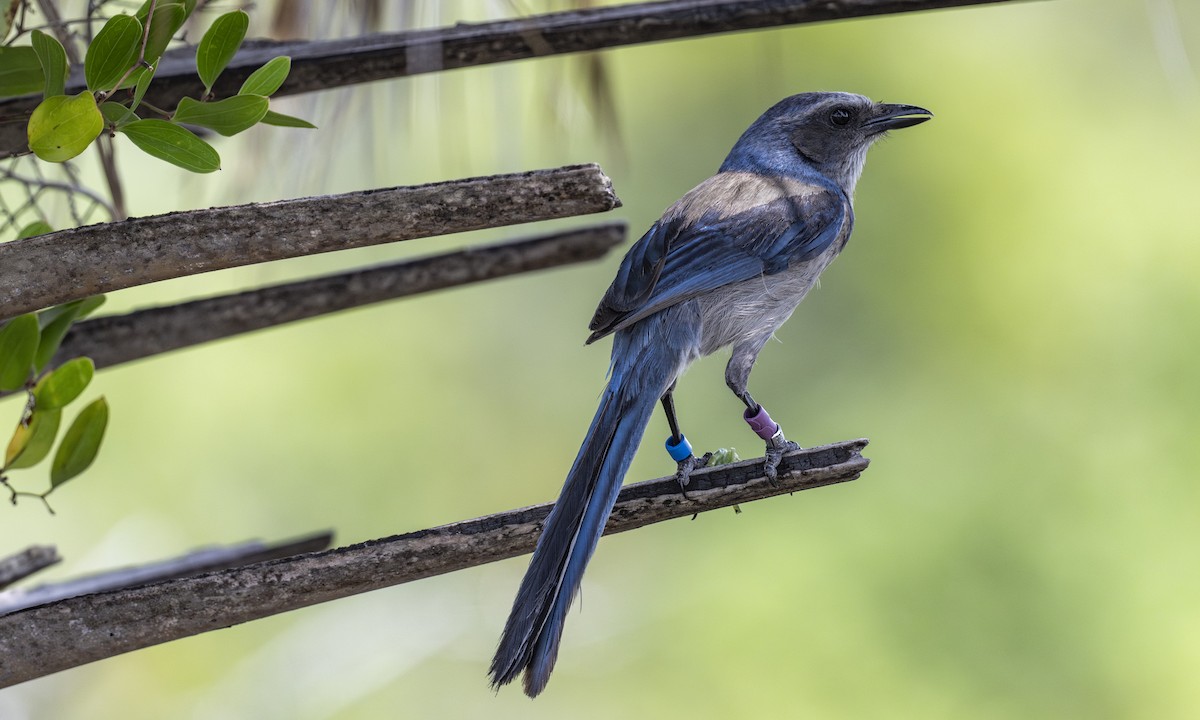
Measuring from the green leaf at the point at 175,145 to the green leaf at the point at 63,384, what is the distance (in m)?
0.25

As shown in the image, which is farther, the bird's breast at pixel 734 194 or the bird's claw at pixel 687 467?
the bird's breast at pixel 734 194

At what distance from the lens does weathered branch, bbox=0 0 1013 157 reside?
116 centimetres

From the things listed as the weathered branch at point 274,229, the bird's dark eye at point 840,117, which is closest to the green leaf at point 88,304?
the weathered branch at point 274,229

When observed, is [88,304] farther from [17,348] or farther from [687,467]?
[687,467]

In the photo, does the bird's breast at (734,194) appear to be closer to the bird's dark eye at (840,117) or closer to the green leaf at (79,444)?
the bird's dark eye at (840,117)

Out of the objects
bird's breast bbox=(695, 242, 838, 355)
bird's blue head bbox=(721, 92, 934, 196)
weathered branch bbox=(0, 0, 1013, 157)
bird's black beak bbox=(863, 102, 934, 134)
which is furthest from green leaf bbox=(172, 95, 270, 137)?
bird's black beak bbox=(863, 102, 934, 134)

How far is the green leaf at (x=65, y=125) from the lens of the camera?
848 millimetres

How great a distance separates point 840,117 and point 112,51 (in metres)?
0.96

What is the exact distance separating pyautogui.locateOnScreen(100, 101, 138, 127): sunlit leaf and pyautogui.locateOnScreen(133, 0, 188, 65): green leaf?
4 centimetres

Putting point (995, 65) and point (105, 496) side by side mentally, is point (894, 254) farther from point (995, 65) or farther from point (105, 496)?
point (105, 496)

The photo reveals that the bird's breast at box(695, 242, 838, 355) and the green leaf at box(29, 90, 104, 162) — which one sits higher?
the green leaf at box(29, 90, 104, 162)

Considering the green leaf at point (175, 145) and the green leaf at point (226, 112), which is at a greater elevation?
the green leaf at point (226, 112)

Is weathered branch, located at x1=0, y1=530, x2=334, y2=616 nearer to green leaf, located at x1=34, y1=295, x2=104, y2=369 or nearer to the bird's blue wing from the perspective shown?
green leaf, located at x1=34, y1=295, x2=104, y2=369

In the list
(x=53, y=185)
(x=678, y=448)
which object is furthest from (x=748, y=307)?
(x=53, y=185)
